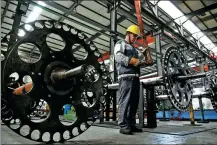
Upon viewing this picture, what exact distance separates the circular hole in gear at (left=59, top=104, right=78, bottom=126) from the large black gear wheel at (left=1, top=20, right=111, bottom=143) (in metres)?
0.08

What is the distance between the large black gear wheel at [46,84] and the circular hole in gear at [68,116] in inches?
3.2

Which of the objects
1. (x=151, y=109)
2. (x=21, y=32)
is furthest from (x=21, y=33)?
(x=151, y=109)

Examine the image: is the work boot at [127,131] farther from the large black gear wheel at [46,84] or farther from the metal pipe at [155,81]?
the metal pipe at [155,81]

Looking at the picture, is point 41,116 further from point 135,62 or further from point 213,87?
point 213,87

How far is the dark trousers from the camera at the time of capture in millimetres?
2736

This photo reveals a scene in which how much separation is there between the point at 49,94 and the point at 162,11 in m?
7.91

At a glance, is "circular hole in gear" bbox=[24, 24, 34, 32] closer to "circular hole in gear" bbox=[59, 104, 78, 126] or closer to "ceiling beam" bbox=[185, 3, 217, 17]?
"circular hole in gear" bbox=[59, 104, 78, 126]

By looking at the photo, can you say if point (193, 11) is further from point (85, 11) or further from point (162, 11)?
point (85, 11)

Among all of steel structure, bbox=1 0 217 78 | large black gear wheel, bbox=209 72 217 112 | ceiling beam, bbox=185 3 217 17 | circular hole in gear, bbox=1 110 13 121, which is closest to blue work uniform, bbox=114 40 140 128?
circular hole in gear, bbox=1 110 13 121

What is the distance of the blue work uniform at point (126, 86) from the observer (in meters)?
2.74

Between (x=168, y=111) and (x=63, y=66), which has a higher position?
(x=63, y=66)

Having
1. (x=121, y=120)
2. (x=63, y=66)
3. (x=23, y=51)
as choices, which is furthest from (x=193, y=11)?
(x=23, y=51)

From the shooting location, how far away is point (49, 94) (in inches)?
71.6

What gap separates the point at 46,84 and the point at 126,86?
1.30 m
